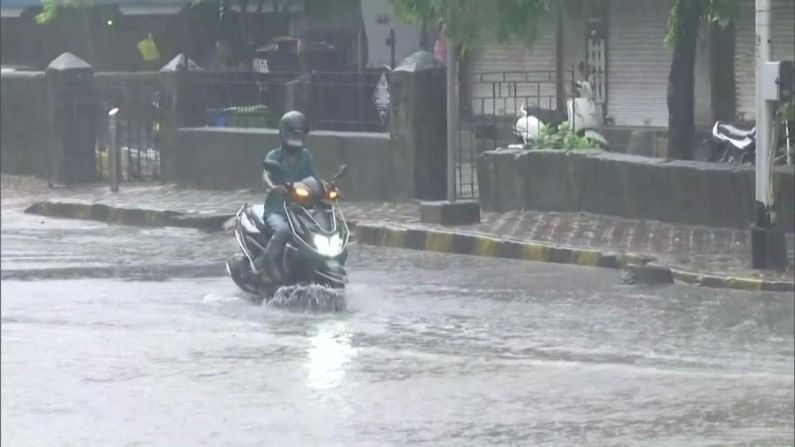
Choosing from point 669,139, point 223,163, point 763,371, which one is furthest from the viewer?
point 223,163

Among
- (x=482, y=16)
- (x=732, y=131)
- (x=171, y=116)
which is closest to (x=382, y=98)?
(x=171, y=116)

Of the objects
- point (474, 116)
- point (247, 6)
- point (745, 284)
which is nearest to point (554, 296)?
point (745, 284)

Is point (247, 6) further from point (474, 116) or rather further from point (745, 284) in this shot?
point (474, 116)

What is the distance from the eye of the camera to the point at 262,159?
1936 cm

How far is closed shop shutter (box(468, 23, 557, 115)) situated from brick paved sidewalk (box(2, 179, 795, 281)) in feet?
5.49

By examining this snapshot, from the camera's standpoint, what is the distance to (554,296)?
A: 12844mm

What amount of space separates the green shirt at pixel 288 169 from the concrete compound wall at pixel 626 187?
Result: 4.24m

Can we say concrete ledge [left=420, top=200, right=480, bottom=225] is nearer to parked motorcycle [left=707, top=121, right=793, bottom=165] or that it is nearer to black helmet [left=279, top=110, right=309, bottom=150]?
parked motorcycle [left=707, top=121, right=793, bottom=165]

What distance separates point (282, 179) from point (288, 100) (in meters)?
5.48

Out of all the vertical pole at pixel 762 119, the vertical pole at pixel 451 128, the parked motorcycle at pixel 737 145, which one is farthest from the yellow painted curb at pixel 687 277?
the vertical pole at pixel 451 128

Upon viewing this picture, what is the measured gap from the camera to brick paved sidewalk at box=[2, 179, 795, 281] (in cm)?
1408

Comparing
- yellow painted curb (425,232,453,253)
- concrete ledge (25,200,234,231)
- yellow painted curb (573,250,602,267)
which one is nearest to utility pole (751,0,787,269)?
yellow painted curb (573,250,602,267)

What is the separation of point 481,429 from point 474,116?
11139 mm

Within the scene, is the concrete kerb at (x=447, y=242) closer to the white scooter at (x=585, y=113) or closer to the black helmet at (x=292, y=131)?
the black helmet at (x=292, y=131)
